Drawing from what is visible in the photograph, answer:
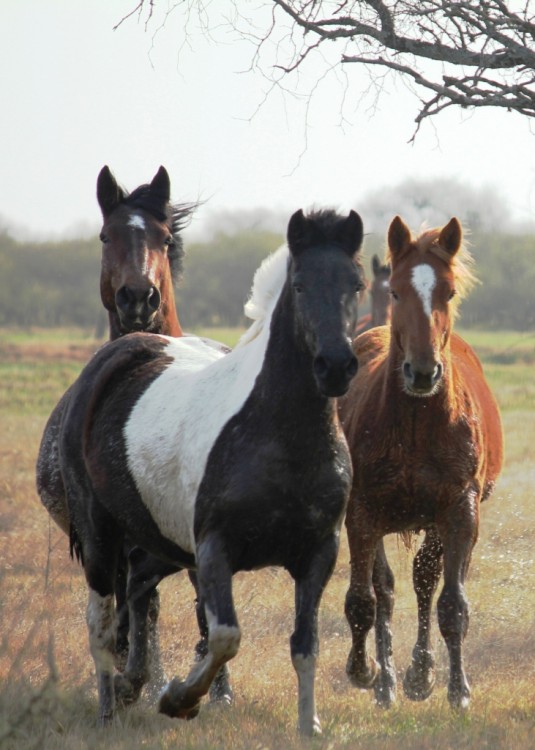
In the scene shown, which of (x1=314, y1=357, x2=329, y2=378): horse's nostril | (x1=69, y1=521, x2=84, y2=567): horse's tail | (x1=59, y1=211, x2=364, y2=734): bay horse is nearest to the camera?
(x1=314, y1=357, x2=329, y2=378): horse's nostril

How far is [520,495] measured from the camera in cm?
1458

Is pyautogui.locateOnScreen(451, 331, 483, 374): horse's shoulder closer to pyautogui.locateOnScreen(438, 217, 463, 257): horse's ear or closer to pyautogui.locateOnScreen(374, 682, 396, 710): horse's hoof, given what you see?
pyautogui.locateOnScreen(438, 217, 463, 257): horse's ear

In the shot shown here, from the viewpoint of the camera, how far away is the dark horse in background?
21.6ft

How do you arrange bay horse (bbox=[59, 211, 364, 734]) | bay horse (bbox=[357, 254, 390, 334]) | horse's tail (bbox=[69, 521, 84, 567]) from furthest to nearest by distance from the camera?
bay horse (bbox=[357, 254, 390, 334])
horse's tail (bbox=[69, 521, 84, 567])
bay horse (bbox=[59, 211, 364, 734])

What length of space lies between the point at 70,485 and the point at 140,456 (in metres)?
0.72

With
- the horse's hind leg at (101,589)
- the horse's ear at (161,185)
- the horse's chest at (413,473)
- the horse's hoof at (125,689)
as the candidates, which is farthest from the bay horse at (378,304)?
the horse's hoof at (125,689)

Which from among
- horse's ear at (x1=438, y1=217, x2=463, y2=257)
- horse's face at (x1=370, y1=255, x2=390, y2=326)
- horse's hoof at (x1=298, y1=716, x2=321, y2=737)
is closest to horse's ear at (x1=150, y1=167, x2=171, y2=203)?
horse's ear at (x1=438, y1=217, x2=463, y2=257)

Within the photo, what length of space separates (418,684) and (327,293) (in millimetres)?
2858

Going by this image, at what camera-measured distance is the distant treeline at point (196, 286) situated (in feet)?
150

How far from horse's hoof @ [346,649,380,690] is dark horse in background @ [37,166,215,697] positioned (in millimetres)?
692

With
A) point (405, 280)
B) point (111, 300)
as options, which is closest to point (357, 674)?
point (405, 280)

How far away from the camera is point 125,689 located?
18.7ft

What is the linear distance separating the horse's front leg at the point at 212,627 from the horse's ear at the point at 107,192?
316cm

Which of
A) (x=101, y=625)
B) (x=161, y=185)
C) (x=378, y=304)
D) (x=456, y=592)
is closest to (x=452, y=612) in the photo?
(x=456, y=592)
